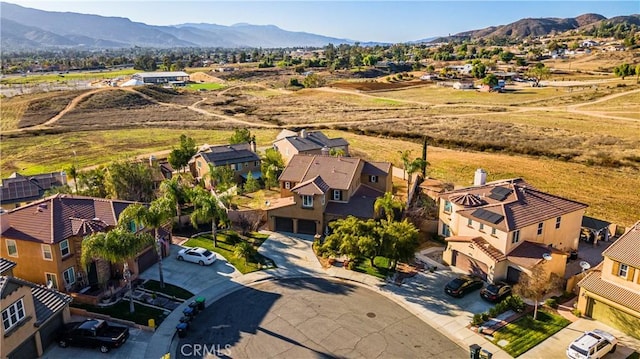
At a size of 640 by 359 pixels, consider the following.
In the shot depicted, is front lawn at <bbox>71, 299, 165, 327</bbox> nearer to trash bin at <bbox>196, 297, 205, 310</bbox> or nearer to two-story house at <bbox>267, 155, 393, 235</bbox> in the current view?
trash bin at <bbox>196, 297, 205, 310</bbox>

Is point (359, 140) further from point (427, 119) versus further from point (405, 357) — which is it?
point (405, 357)

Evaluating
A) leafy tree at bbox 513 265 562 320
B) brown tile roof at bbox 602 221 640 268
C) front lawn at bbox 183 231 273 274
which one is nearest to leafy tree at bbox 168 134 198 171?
front lawn at bbox 183 231 273 274

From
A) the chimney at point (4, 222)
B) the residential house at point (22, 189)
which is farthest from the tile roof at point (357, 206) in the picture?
the residential house at point (22, 189)

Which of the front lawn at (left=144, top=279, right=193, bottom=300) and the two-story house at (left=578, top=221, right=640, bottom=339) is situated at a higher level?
the two-story house at (left=578, top=221, right=640, bottom=339)

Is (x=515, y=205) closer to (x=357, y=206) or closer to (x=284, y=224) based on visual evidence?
(x=357, y=206)

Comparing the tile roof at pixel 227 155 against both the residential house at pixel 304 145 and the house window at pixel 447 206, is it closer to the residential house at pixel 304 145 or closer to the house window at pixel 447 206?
the residential house at pixel 304 145

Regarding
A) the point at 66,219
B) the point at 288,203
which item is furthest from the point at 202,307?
the point at 288,203

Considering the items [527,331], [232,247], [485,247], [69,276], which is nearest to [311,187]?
[232,247]
